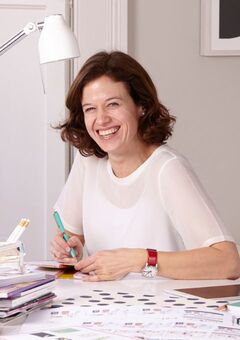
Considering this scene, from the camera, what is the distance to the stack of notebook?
1.49 m

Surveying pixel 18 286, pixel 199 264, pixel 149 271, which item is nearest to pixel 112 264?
pixel 149 271

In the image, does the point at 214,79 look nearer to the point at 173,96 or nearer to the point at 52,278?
the point at 173,96

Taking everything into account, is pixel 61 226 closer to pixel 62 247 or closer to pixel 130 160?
pixel 62 247

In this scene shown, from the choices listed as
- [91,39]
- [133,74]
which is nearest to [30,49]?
[91,39]

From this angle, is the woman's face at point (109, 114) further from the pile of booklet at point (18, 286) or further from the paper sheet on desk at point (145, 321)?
the paper sheet on desk at point (145, 321)

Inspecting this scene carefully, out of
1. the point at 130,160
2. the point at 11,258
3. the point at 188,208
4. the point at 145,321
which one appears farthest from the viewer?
the point at 130,160

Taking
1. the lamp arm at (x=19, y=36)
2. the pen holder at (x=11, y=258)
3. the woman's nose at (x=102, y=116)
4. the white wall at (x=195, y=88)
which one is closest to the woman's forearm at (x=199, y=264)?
the pen holder at (x=11, y=258)

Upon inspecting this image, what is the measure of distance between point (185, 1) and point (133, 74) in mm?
1517

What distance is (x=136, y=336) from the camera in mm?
1366

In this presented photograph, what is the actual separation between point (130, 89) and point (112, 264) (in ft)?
2.25

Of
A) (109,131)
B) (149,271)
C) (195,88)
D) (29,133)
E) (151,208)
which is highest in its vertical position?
(195,88)

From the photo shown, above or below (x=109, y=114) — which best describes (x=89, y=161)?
below

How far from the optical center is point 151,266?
6.79ft

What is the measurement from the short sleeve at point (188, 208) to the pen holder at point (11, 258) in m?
0.64
